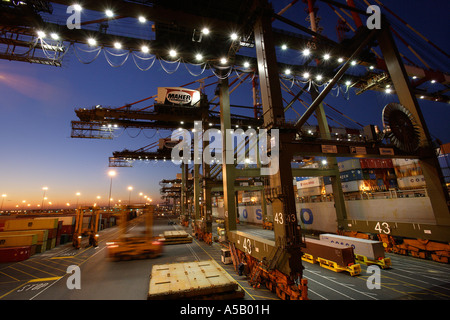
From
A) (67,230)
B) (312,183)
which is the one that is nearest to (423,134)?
(312,183)

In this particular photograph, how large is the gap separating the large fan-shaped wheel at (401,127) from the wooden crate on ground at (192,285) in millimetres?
12727

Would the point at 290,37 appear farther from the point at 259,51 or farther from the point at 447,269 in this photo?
the point at 447,269

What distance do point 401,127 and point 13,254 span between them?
30065 mm

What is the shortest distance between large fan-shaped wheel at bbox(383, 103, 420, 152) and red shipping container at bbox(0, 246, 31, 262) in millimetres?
28262

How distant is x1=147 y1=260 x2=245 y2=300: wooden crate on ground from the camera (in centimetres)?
579

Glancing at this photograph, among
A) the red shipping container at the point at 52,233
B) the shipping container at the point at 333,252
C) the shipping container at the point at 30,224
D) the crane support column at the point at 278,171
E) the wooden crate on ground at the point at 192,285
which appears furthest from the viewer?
the shipping container at the point at 30,224

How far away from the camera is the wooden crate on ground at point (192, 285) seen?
5789 millimetres

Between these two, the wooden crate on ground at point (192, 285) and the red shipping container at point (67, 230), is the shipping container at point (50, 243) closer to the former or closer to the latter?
the red shipping container at point (67, 230)

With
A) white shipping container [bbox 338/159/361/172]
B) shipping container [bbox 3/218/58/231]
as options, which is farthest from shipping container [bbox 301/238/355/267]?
shipping container [bbox 3/218/58/231]

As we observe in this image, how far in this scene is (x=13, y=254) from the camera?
46.5ft

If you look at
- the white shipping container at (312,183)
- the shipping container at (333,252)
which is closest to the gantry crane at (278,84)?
the shipping container at (333,252)

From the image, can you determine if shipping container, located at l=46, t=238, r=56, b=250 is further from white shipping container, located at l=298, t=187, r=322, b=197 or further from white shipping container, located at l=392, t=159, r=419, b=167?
white shipping container, located at l=392, t=159, r=419, b=167

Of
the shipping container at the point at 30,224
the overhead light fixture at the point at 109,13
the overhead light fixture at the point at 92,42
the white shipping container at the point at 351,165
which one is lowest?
the shipping container at the point at 30,224
